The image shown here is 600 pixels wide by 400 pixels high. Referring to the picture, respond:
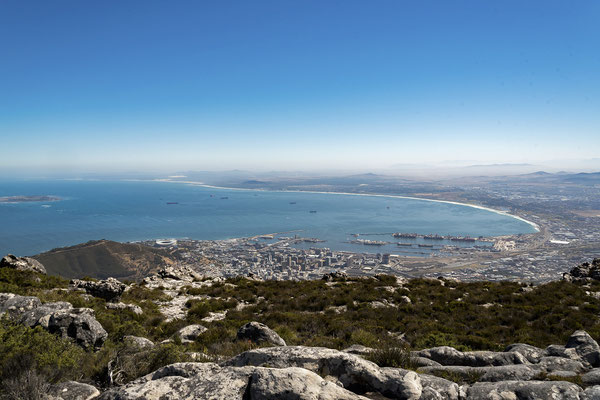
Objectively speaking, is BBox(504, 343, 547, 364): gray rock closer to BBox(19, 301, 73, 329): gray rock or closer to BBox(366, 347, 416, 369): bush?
BBox(366, 347, 416, 369): bush

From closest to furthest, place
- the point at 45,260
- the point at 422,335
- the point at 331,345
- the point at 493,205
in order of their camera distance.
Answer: the point at 331,345 < the point at 422,335 < the point at 45,260 < the point at 493,205

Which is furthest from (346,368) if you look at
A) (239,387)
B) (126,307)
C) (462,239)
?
(462,239)

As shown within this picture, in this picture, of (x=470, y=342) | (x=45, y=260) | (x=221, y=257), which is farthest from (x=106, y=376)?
(x=221, y=257)

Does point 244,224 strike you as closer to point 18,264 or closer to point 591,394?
point 18,264

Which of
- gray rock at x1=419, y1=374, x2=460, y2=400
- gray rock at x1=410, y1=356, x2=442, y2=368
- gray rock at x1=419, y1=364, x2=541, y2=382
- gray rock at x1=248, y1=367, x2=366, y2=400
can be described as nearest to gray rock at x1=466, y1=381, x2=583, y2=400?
gray rock at x1=419, y1=374, x2=460, y2=400

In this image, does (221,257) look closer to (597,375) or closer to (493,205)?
(597,375)

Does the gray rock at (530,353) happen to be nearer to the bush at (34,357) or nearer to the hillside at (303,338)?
the hillside at (303,338)
